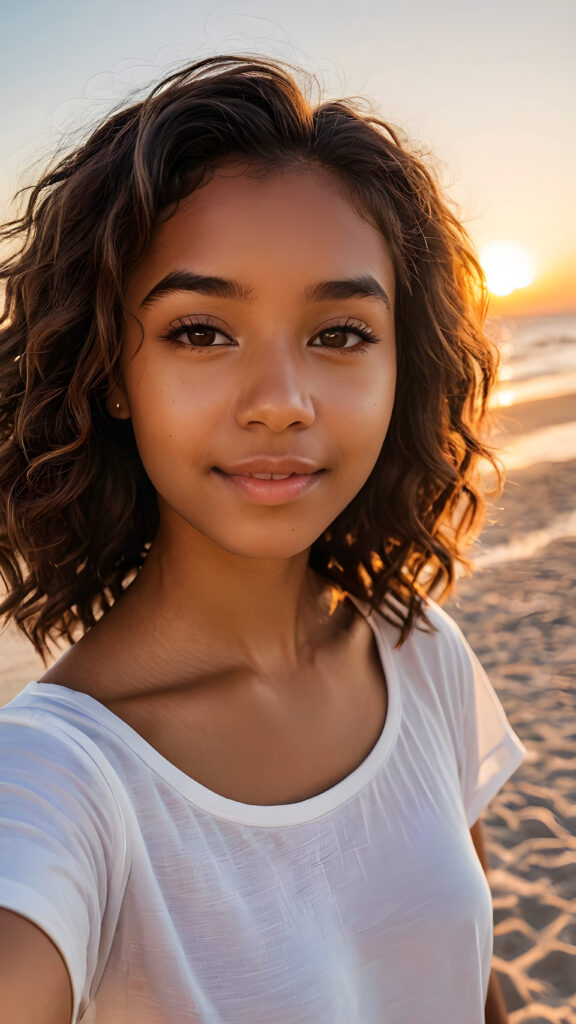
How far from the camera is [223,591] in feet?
6.07

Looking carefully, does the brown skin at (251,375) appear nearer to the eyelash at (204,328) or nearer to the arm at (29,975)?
the eyelash at (204,328)

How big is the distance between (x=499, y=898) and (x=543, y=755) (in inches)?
49.9

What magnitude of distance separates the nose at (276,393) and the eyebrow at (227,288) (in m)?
0.11

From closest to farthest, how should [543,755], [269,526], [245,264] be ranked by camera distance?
[245,264] → [269,526] → [543,755]

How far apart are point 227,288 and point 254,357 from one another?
126 millimetres

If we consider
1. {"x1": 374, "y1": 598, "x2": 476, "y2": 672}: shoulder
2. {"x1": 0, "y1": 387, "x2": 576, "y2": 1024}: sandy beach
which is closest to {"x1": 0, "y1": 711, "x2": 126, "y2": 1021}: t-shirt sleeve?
{"x1": 374, "y1": 598, "x2": 476, "y2": 672}: shoulder

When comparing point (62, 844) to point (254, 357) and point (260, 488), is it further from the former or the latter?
point (254, 357)

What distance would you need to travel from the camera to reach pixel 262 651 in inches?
74.4

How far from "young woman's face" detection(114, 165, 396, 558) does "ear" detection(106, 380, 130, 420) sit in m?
0.04

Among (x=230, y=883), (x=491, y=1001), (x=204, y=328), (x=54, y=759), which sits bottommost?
(x=491, y=1001)

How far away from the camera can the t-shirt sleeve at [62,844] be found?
1.13m

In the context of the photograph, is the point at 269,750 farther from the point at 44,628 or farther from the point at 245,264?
the point at 245,264

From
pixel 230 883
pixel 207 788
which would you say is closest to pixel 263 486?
pixel 207 788

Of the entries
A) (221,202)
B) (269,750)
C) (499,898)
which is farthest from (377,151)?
(499,898)
